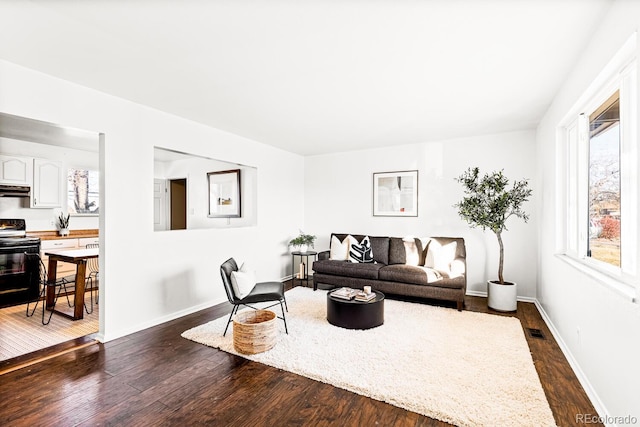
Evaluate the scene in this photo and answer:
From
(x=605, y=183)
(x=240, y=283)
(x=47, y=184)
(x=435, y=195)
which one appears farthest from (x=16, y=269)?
(x=605, y=183)

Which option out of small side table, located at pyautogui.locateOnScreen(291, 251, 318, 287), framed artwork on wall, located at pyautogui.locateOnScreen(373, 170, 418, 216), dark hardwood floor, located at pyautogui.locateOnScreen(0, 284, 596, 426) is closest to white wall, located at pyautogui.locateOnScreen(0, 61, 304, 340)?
dark hardwood floor, located at pyautogui.locateOnScreen(0, 284, 596, 426)

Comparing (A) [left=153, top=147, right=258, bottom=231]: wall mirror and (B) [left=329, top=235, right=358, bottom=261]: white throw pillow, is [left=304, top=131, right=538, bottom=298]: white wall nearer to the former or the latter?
(B) [left=329, top=235, right=358, bottom=261]: white throw pillow

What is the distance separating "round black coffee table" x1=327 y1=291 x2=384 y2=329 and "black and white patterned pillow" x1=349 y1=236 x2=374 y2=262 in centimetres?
162

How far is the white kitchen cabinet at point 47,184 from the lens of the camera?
16.5ft

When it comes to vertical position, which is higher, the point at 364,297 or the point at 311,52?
the point at 311,52

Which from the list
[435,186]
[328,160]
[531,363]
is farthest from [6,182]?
[531,363]

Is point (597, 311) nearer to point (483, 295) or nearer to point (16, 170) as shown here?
point (483, 295)

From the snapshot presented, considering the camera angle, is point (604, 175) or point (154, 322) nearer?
point (604, 175)

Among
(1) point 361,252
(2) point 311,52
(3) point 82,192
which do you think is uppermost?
(2) point 311,52

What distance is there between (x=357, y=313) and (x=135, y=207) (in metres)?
2.77

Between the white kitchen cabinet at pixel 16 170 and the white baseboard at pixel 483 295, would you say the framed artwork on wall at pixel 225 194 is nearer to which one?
the white kitchen cabinet at pixel 16 170

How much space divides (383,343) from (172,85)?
329 cm

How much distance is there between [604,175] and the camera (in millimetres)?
2420

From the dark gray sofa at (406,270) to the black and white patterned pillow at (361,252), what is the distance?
0.12 m
